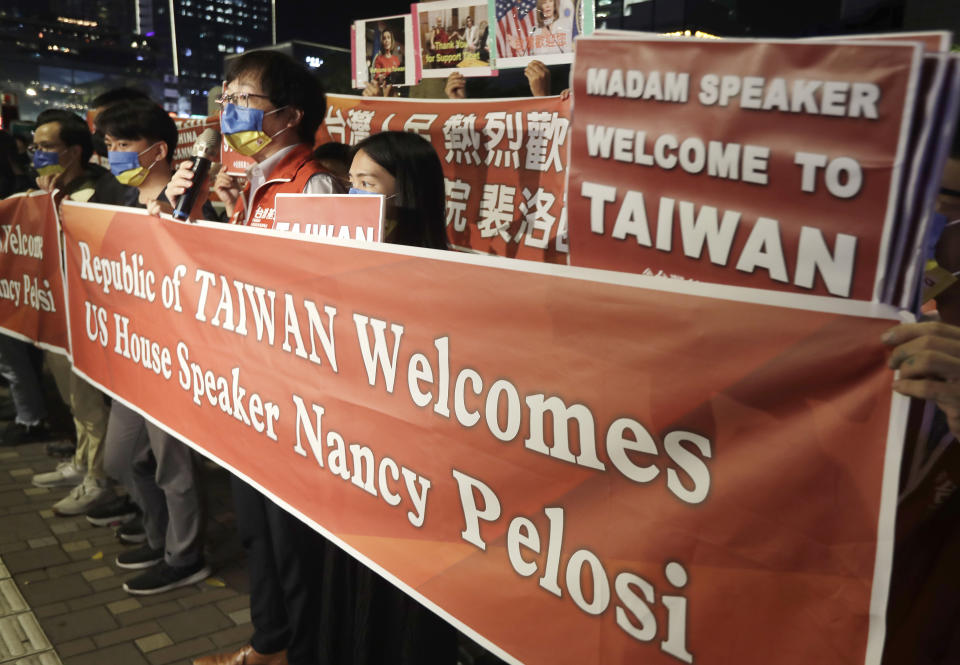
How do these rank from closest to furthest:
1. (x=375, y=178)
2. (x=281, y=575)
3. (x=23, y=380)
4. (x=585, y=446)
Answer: (x=585, y=446), (x=375, y=178), (x=281, y=575), (x=23, y=380)

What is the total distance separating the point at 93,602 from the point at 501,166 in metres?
2.88

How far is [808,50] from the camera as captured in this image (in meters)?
1.11

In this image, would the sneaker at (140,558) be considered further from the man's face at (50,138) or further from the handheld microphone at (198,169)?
the man's face at (50,138)

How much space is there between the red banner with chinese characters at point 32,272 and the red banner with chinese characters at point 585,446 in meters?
2.05

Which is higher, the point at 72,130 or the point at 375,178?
the point at 72,130

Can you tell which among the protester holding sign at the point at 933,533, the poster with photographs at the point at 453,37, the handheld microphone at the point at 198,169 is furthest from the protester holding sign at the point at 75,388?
the protester holding sign at the point at 933,533

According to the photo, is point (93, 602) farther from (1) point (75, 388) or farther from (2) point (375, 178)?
(2) point (375, 178)

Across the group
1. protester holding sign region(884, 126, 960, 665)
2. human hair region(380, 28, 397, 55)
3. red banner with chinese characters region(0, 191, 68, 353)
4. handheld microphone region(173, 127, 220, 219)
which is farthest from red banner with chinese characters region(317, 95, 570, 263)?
protester holding sign region(884, 126, 960, 665)

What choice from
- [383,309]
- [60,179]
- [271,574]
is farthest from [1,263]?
[383,309]

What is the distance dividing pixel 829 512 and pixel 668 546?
0.28 meters

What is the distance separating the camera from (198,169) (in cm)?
257

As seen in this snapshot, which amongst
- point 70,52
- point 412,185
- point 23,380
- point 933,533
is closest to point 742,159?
point 933,533

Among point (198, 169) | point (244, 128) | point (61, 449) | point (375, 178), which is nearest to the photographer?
point (375, 178)

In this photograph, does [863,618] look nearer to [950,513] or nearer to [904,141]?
[950,513]
